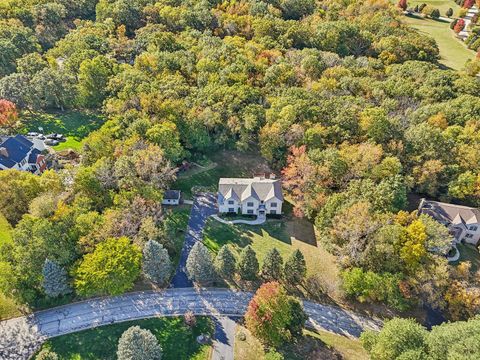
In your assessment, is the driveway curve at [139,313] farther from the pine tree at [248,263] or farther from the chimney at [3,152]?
the chimney at [3,152]

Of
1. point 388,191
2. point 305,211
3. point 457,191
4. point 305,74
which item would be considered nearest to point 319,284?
point 305,211

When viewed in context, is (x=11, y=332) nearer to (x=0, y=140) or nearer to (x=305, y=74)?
(x=0, y=140)

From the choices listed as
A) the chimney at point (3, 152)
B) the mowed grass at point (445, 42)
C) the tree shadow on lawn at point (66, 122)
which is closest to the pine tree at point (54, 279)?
the chimney at point (3, 152)

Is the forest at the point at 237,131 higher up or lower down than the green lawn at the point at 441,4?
lower down

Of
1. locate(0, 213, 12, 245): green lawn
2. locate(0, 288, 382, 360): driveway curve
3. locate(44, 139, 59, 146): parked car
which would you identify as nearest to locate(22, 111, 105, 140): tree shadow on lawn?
locate(44, 139, 59, 146): parked car

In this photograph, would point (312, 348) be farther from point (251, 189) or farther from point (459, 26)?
point (459, 26)

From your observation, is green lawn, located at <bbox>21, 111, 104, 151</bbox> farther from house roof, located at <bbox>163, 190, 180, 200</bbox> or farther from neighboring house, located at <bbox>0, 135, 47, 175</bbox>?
house roof, located at <bbox>163, 190, 180, 200</bbox>
